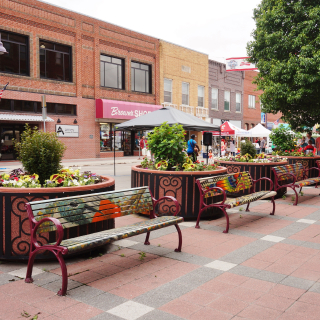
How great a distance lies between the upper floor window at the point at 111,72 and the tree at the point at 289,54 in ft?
46.7

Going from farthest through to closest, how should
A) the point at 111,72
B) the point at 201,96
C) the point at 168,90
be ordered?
the point at 201,96 → the point at 168,90 → the point at 111,72

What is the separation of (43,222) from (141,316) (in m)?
1.50

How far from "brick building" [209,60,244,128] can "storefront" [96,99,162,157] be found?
399 inches

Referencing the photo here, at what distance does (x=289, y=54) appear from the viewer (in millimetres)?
14930

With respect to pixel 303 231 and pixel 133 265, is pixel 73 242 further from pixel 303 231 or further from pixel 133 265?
pixel 303 231

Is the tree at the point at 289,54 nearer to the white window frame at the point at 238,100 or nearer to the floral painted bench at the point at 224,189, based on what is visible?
the floral painted bench at the point at 224,189

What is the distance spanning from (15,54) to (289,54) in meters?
16.6

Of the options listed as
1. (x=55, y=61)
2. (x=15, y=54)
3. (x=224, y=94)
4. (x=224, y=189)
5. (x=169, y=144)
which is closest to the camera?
(x=224, y=189)

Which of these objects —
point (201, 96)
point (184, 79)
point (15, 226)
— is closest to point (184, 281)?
point (15, 226)

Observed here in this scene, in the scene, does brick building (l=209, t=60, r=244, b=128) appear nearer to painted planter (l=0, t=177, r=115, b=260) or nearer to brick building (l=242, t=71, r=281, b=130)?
brick building (l=242, t=71, r=281, b=130)

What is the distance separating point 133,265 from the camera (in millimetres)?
4621

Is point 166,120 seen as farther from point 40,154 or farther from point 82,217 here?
point 82,217

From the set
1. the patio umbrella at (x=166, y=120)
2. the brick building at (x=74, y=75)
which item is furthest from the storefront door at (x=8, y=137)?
the patio umbrella at (x=166, y=120)

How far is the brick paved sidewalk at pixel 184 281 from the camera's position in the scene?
3.40 m
